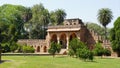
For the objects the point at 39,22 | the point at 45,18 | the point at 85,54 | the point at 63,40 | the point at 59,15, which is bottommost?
the point at 85,54

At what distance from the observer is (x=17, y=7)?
89000mm

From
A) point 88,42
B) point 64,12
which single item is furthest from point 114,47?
point 64,12

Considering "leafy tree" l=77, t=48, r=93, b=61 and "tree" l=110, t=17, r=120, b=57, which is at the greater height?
"tree" l=110, t=17, r=120, b=57

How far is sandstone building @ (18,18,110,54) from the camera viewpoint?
201 feet

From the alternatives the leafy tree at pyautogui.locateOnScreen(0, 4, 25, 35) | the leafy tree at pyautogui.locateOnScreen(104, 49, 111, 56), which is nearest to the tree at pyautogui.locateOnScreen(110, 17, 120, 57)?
the leafy tree at pyautogui.locateOnScreen(104, 49, 111, 56)

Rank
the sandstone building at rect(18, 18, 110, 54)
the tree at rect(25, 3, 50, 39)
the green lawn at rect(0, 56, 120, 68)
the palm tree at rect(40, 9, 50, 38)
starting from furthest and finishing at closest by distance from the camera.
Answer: the palm tree at rect(40, 9, 50, 38)
the tree at rect(25, 3, 50, 39)
the sandstone building at rect(18, 18, 110, 54)
the green lawn at rect(0, 56, 120, 68)

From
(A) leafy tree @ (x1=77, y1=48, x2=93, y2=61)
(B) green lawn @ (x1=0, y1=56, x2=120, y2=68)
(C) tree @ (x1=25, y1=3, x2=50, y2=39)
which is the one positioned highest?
(C) tree @ (x1=25, y1=3, x2=50, y2=39)

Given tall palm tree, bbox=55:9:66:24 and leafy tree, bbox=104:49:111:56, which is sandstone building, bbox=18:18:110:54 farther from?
tall palm tree, bbox=55:9:66:24

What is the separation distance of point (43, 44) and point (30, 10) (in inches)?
938

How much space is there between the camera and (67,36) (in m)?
62.7

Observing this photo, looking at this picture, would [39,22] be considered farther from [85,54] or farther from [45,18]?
[85,54]

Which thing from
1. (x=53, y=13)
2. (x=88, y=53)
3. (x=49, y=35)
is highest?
(x=53, y=13)

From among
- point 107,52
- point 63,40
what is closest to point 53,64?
point 107,52

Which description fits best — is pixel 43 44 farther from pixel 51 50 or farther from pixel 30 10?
pixel 30 10
